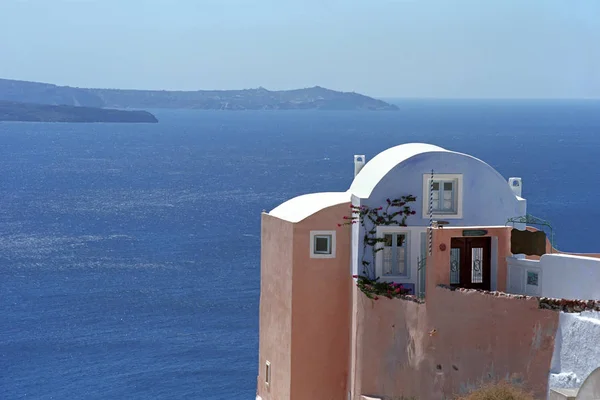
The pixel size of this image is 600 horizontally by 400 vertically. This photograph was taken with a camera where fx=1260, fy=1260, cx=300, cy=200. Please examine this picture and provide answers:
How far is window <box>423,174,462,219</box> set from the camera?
91.8ft

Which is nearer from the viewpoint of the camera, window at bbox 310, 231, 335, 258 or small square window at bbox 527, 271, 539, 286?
small square window at bbox 527, 271, 539, 286

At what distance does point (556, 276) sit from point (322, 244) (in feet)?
19.3

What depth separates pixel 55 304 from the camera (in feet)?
262

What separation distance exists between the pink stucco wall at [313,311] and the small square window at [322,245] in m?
0.19

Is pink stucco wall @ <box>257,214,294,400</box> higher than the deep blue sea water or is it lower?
higher

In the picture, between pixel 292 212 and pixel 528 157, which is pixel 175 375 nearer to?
pixel 292 212

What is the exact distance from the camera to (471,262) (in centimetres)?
2655

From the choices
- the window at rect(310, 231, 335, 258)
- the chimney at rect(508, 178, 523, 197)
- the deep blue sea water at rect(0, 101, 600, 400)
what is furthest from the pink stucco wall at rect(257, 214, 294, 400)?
the deep blue sea water at rect(0, 101, 600, 400)

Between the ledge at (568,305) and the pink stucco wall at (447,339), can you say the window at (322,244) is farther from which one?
the ledge at (568,305)

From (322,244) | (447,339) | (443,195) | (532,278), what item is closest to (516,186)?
(443,195)

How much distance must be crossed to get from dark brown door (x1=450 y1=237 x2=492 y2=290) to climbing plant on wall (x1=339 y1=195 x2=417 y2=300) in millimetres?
1500

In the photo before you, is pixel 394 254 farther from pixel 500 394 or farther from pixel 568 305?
pixel 500 394

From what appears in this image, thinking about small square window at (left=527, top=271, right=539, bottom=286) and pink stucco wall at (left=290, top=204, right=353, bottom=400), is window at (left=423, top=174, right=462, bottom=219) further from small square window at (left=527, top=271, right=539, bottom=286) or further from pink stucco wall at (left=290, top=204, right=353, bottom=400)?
small square window at (left=527, top=271, right=539, bottom=286)

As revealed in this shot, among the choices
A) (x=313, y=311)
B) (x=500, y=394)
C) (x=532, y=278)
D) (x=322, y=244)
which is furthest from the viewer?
(x=313, y=311)
